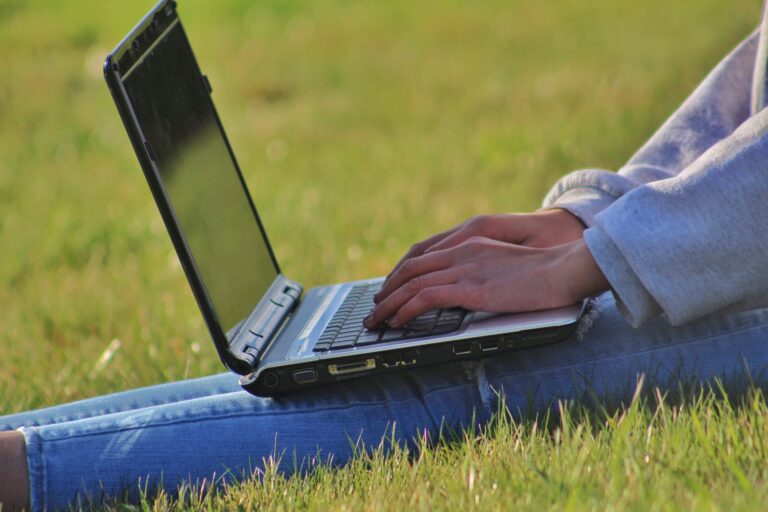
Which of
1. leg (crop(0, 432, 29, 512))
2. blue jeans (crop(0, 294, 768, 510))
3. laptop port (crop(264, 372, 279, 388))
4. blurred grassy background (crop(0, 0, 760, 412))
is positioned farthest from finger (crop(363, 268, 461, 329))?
blurred grassy background (crop(0, 0, 760, 412))

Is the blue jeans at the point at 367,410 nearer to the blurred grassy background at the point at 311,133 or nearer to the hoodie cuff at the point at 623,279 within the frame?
the hoodie cuff at the point at 623,279

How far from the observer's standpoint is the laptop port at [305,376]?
2.15m

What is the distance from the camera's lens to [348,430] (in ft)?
7.33

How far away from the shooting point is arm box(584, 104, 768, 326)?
6.78ft

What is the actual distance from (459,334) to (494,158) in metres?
4.28

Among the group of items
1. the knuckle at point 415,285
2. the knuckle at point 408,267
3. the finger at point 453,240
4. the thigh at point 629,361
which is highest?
the knuckle at point 408,267

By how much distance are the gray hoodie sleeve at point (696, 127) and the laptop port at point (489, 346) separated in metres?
0.74

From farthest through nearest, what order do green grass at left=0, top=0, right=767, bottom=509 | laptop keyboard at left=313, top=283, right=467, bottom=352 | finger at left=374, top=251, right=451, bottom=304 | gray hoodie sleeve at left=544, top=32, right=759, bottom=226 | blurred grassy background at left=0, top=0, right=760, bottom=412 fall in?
blurred grassy background at left=0, top=0, right=760, bottom=412
gray hoodie sleeve at left=544, top=32, right=759, bottom=226
finger at left=374, top=251, right=451, bottom=304
laptop keyboard at left=313, top=283, right=467, bottom=352
green grass at left=0, top=0, right=767, bottom=509

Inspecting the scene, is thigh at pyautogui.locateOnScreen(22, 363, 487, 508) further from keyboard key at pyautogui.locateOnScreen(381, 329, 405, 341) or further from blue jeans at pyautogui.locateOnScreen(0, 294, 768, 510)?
keyboard key at pyautogui.locateOnScreen(381, 329, 405, 341)

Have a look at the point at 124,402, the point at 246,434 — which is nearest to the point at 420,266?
the point at 246,434

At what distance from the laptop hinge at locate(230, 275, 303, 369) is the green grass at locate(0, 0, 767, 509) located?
1.04ft

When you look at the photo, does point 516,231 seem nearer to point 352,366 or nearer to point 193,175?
point 352,366

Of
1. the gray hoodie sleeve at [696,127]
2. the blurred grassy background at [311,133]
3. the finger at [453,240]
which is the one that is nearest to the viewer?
the finger at [453,240]

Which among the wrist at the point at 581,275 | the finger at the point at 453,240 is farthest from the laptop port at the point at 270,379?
the wrist at the point at 581,275
